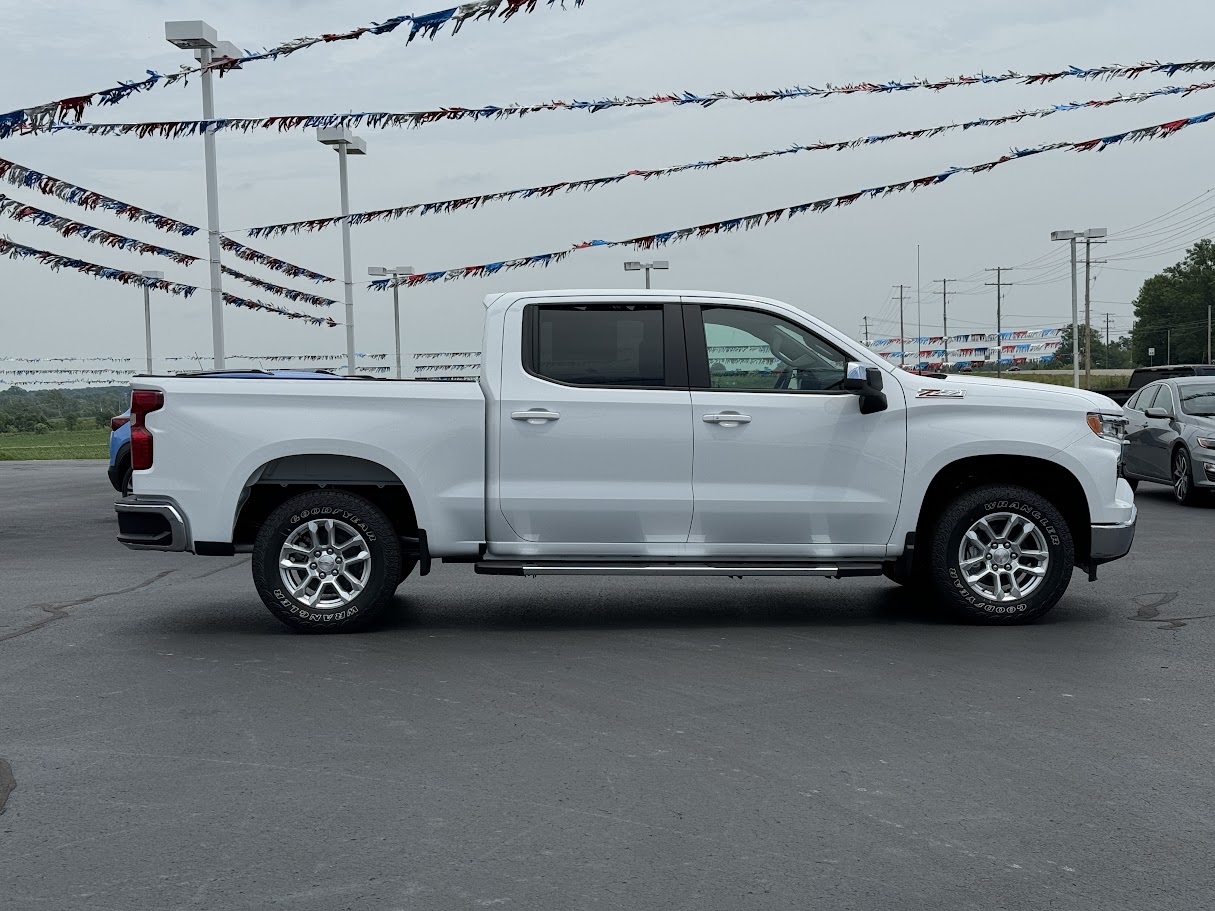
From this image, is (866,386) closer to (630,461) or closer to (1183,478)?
(630,461)

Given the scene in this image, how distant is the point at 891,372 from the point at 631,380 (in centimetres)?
159

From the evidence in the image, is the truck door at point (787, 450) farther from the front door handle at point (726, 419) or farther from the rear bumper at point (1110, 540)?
the rear bumper at point (1110, 540)

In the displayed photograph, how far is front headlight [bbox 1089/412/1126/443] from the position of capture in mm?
8727

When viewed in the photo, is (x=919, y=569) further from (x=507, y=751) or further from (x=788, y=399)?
(x=507, y=751)

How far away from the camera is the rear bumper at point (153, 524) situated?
8.51 metres

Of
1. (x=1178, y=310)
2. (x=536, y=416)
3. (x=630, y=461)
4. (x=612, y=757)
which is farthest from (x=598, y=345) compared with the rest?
(x=1178, y=310)

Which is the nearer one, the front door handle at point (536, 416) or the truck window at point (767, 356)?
the front door handle at point (536, 416)

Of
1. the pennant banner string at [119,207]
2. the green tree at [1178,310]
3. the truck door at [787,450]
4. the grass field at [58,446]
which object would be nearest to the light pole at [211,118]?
the pennant banner string at [119,207]

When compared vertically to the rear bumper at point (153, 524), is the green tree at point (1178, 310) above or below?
above

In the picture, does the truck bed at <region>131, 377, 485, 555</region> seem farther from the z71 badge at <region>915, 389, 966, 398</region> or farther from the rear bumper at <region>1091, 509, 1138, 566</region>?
the rear bumper at <region>1091, 509, 1138, 566</region>

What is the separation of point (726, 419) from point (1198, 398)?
36.1ft

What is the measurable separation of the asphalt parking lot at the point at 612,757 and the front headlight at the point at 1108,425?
3.80 feet

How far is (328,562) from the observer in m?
8.59

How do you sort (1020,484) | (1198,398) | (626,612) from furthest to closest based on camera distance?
(1198,398) < (626,612) < (1020,484)
